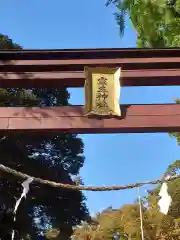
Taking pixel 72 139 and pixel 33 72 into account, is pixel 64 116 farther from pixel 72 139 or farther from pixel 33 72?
pixel 72 139

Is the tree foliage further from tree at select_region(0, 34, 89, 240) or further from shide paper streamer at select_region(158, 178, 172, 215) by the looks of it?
shide paper streamer at select_region(158, 178, 172, 215)

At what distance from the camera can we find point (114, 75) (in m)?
4.48

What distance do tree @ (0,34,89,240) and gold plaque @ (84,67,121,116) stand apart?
31.6ft

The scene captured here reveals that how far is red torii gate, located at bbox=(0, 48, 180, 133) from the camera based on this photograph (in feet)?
13.9

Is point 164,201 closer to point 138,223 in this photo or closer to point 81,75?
point 81,75

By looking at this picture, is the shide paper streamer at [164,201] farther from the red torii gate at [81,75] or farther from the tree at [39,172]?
the tree at [39,172]

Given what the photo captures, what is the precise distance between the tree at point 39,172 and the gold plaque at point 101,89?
31.6ft

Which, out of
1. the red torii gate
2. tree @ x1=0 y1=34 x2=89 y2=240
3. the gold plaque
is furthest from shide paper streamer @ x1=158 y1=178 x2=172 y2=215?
tree @ x1=0 y1=34 x2=89 y2=240

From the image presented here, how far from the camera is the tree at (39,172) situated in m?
14.2

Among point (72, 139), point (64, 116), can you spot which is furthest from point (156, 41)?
point (72, 139)

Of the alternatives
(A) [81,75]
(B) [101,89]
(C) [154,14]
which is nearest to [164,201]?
(B) [101,89]

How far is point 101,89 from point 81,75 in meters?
0.30

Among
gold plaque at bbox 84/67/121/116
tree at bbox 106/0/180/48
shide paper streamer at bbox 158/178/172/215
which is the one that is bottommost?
shide paper streamer at bbox 158/178/172/215

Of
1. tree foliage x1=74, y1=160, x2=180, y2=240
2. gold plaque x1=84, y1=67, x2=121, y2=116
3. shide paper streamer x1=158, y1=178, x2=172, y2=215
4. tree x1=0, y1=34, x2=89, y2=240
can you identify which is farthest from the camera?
tree foliage x1=74, y1=160, x2=180, y2=240
